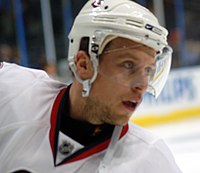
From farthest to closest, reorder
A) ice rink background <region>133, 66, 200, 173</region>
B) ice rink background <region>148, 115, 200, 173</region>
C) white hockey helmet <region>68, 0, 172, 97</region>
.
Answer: ice rink background <region>133, 66, 200, 173</region>
ice rink background <region>148, 115, 200, 173</region>
white hockey helmet <region>68, 0, 172, 97</region>

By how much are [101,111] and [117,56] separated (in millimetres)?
130

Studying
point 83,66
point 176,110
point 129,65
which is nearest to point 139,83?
point 129,65

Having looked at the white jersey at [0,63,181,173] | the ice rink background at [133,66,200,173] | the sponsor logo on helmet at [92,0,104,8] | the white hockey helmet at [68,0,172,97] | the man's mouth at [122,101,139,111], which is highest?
the sponsor logo on helmet at [92,0,104,8]

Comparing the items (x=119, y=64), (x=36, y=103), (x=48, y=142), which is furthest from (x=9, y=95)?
(x=119, y=64)

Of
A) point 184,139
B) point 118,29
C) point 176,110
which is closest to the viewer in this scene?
point 118,29

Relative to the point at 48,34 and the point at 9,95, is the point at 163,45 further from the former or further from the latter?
the point at 48,34

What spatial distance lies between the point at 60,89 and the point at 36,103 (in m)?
0.09

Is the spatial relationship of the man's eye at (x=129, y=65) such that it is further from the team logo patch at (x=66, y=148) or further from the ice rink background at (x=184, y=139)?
the ice rink background at (x=184, y=139)

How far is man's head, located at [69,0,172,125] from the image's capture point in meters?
1.26

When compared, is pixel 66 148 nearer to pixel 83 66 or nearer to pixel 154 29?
pixel 83 66

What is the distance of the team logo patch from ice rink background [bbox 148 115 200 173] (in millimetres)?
1721

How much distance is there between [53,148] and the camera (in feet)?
4.29

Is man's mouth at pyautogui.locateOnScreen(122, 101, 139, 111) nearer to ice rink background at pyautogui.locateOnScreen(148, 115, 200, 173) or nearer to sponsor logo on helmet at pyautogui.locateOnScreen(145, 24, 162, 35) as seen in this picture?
sponsor logo on helmet at pyautogui.locateOnScreen(145, 24, 162, 35)

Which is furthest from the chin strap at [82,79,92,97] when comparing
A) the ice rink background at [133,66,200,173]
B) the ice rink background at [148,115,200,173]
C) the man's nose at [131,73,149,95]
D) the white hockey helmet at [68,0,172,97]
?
the ice rink background at [133,66,200,173]
